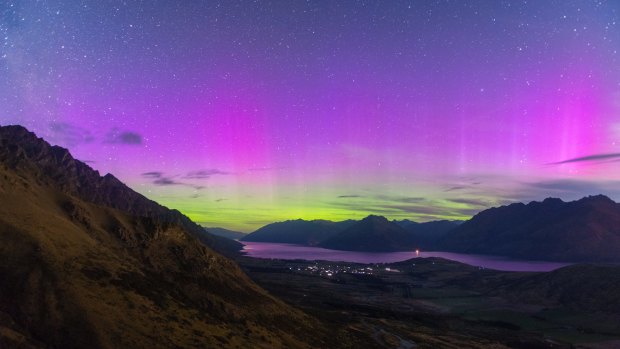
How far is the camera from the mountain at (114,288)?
5846 cm

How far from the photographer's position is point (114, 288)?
73.6m

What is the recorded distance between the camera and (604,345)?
151 m

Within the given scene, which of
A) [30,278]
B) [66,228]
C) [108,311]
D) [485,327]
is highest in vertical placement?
[66,228]

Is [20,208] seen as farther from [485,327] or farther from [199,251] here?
[485,327]

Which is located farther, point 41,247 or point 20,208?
point 20,208

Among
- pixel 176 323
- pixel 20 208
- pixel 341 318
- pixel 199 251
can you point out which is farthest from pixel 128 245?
pixel 341 318

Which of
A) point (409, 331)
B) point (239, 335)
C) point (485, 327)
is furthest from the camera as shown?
point (485, 327)

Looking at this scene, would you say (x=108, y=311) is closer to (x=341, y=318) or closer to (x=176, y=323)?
(x=176, y=323)

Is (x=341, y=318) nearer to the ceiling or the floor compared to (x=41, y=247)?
nearer to the floor

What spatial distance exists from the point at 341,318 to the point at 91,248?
307 feet

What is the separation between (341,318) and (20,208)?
107 meters

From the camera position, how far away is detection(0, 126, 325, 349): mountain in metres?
58.5

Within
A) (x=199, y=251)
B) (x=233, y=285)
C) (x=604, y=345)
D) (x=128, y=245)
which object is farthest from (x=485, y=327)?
(x=128, y=245)

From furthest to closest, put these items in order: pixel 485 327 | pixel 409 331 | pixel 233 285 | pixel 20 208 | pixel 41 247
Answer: pixel 485 327
pixel 409 331
pixel 233 285
pixel 20 208
pixel 41 247
